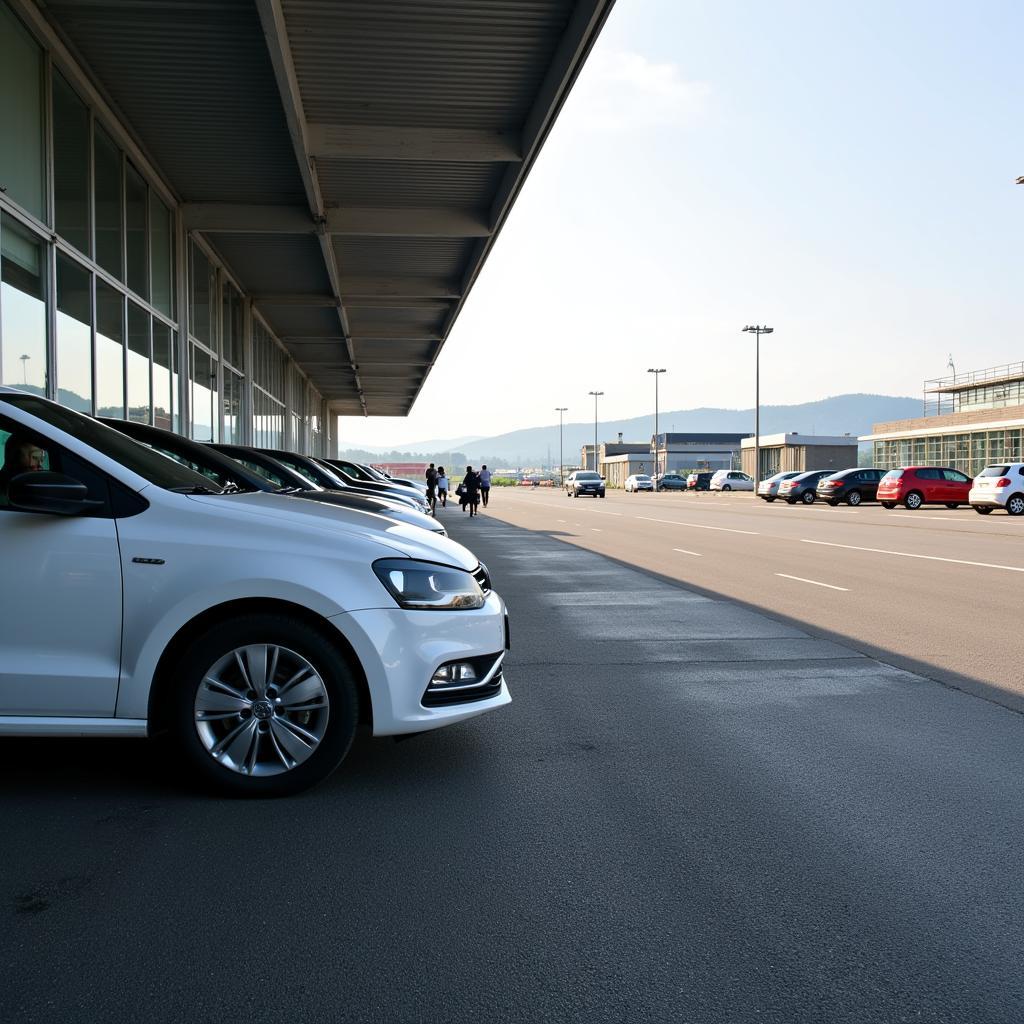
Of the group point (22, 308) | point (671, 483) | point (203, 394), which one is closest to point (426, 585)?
point (22, 308)

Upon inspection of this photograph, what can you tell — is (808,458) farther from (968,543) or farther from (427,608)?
(427,608)

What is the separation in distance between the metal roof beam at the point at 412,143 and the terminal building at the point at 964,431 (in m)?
49.4

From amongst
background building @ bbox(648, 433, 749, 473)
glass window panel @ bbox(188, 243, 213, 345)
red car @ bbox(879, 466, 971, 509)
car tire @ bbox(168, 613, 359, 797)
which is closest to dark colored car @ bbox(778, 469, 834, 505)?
red car @ bbox(879, 466, 971, 509)

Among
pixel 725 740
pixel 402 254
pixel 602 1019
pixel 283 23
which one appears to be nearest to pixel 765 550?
pixel 402 254

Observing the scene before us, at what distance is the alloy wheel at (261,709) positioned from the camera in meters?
4.23

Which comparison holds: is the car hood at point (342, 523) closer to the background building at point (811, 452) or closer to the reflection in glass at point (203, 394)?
the reflection in glass at point (203, 394)

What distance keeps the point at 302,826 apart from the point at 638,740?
2008mm

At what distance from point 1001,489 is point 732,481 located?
41769 millimetres

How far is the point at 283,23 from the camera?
9.84 m

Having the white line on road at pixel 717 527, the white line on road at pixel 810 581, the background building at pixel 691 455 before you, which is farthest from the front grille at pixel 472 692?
the background building at pixel 691 455

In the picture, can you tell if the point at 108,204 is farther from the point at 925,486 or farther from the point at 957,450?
the point at 957,450

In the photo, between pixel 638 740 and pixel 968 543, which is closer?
pixel 638 740

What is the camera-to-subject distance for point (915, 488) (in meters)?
38.0

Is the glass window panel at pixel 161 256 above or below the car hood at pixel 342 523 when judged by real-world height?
above
